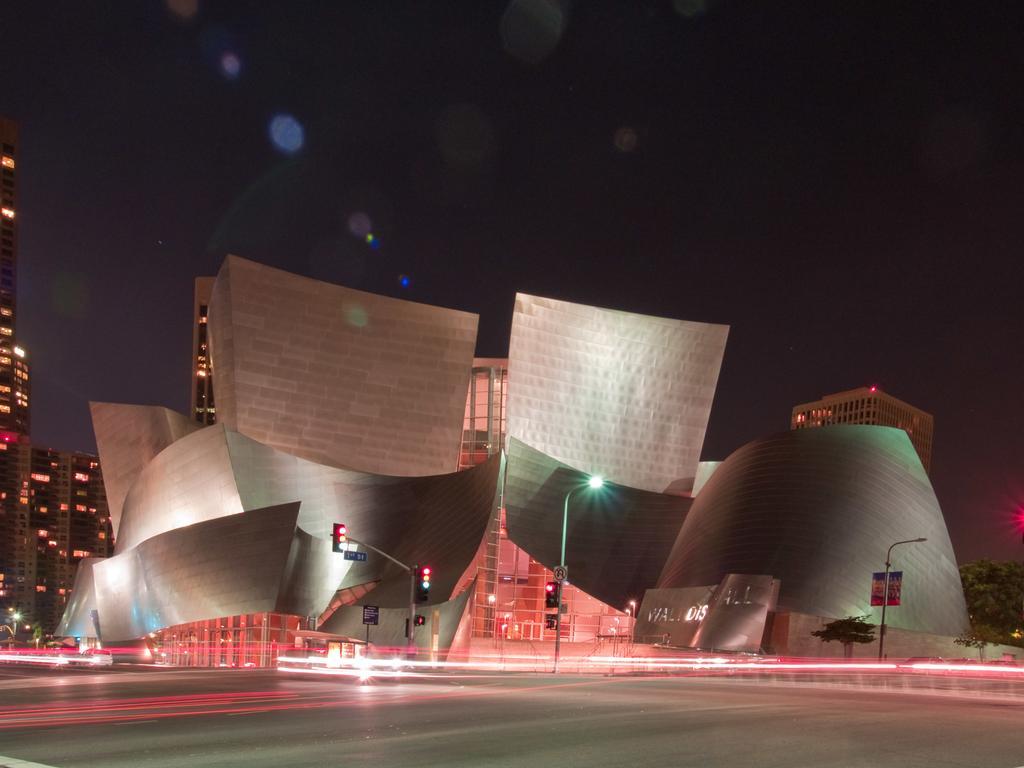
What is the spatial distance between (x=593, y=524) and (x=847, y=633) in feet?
48.2

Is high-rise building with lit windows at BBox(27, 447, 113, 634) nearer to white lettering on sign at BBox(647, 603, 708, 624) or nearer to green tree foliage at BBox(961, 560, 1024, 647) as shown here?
green tree foliage at BBox(961, 560, 1024, 647)

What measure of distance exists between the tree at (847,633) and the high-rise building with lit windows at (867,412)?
141419mm

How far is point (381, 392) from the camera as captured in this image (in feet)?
170

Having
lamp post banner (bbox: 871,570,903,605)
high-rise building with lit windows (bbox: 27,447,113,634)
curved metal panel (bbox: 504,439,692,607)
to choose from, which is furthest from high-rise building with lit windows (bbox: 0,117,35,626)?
lamp post banner (bbox: 871,570,903,605)

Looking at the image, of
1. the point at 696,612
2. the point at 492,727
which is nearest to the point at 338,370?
the point at 696,612

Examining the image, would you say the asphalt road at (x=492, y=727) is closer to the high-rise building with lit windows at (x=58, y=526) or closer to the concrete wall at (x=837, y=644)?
the concrete wall at (x=837, y=644)

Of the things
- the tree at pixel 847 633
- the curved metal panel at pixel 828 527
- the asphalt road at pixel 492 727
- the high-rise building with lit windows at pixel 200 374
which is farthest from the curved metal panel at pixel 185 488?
the high-rise building with lit windows at pixel 200 374

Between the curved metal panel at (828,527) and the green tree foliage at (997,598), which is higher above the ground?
the curved metal panel at (828,527)

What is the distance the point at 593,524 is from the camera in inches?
2004

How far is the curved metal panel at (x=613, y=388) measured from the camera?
52.6 m

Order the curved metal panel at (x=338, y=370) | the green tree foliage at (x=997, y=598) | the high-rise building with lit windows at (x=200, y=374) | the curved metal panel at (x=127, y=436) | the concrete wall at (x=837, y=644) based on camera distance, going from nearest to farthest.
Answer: the concrete wall at (x=837, y=644)
the curved metal panel at (x=338, y=370)
the curved metal panel at (x=127, y=436)
the green tree foliage at (x=997, y=598)
the high-rise building with lit windows at (x=200, y=374)

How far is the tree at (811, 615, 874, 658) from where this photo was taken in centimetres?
3959

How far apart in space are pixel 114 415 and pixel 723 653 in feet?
112

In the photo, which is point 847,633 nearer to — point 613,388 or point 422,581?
point 422,581
